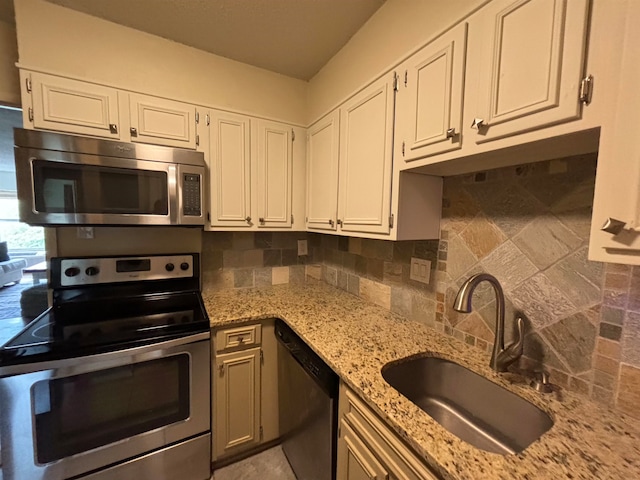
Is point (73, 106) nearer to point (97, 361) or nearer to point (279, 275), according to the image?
point (97, 361)

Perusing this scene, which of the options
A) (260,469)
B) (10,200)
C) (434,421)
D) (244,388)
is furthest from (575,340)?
(10,200)

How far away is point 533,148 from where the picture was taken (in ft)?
2.66

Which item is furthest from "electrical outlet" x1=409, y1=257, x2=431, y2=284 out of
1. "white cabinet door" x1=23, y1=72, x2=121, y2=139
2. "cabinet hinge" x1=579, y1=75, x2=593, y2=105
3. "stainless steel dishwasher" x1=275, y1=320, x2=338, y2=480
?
"white cabinet door" x1=23, y1=72, x2=121, y2=139

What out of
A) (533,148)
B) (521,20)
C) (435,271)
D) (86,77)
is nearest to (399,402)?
(435,271)

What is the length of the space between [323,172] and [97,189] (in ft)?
3.97

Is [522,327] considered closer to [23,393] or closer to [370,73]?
[370,73]

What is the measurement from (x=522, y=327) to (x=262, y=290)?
1.58m

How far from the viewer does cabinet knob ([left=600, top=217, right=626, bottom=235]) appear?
562mm

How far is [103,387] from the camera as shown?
3.85 feet

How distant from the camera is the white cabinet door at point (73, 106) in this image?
128cm

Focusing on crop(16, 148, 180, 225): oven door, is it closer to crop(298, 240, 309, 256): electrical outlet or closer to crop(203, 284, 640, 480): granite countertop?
crop(203, 284, 640, 480): granite countertop

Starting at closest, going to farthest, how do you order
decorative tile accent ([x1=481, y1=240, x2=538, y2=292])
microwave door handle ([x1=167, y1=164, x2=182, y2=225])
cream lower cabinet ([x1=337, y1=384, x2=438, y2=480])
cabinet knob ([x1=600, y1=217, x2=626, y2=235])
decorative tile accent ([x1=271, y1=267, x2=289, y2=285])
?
cabinet knob ([x1=600, y1=217, x2=626, y2=235])
cream lower cabinet ([x1=337, y1=384, x2=438, y2=480])
decorative tile accent ([x1=481, y1=240, x2=538, y2=292])
microwave door handle ([x1=167, y1=164, x2=182, y2=225])
decorative tile accent ([x1=271, y1=267, x2=289, y2=285])

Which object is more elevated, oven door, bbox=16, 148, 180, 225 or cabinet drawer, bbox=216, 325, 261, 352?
oven door, bbox=16, 148, 180, 225

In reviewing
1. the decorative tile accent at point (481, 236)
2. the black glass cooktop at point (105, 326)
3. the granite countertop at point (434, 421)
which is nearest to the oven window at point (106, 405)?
the black glass cooktop at point (105, 326)
